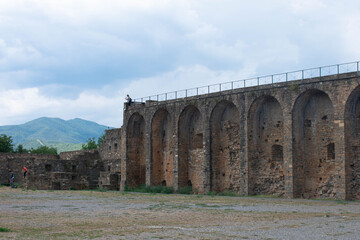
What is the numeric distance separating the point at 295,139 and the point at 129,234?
1969cm

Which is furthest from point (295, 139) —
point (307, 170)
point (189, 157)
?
point (189, 157)

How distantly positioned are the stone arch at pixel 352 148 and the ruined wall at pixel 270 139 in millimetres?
52

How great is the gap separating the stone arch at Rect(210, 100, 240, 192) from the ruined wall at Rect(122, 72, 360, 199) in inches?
→ 2.7

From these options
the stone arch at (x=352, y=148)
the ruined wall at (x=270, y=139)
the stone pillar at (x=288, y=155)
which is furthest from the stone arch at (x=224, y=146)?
the stone arch at (x=352, y=148)

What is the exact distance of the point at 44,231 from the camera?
43.4 feet

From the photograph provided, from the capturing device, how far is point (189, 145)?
39188 millimetres

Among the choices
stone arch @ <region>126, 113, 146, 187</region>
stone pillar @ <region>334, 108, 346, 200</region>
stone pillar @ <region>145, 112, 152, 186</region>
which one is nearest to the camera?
stone pillar @ <region>334, 108, 346, 200</region>

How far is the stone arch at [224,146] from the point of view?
35281 mm

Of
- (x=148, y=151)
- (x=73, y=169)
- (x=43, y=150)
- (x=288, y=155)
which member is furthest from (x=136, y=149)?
(x=43, y=150)

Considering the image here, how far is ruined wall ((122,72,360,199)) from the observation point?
28.1 m

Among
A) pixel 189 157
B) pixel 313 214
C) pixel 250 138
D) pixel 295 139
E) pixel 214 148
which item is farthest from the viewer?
pixel 189 157

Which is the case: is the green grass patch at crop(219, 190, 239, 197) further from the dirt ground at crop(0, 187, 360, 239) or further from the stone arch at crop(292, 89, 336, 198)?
the dirt ground at crop(0, 187, 360, 239)

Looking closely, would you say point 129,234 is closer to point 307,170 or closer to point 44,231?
point 44,231

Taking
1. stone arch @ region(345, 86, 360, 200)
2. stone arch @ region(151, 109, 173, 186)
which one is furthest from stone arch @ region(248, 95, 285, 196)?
stone arch @ region(151, 109, 173, 186)
